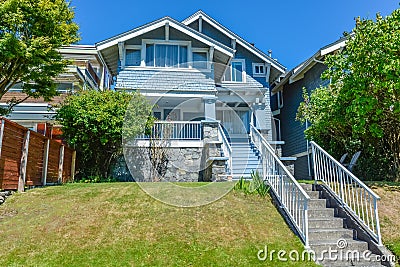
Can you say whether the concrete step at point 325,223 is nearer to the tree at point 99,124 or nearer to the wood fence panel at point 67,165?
the tree at point 99,124

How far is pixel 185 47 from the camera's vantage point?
16.2 m

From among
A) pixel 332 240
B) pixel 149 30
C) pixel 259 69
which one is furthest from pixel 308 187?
pixel 259 69

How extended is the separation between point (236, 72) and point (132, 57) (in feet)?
22.9

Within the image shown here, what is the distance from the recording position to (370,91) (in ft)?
30.0

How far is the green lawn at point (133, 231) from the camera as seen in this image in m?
5.28

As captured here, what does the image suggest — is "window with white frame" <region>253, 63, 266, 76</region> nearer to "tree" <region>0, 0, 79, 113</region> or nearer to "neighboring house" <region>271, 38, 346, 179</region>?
"neighboring house" <region>271, 38, 346, 179</region>

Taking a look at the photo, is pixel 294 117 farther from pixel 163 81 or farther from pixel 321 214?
pixel 321 214

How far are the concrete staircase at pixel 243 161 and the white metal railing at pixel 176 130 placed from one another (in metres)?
1.75

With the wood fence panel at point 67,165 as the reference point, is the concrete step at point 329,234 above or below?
below

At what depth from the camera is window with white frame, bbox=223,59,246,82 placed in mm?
19484

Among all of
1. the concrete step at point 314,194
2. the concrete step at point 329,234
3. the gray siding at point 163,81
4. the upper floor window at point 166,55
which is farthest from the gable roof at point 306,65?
the concrete step at point 329,234

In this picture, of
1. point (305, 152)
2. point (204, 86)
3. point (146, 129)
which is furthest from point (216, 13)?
point (146, 129)

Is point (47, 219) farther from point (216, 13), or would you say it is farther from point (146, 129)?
point (216, 13)

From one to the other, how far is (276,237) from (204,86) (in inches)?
406
